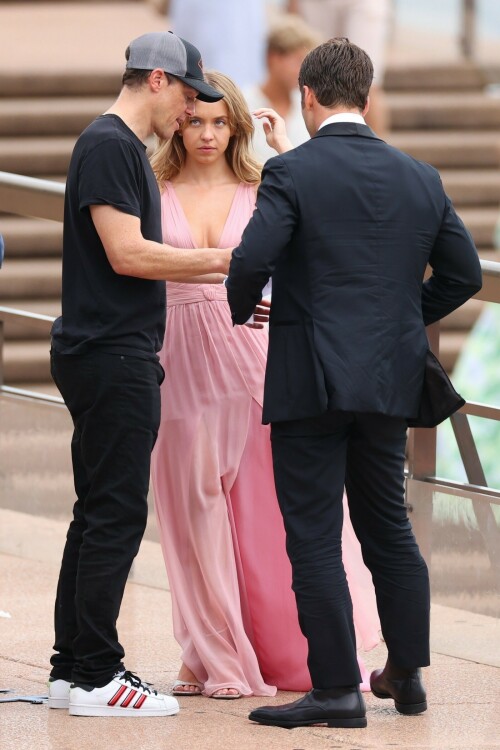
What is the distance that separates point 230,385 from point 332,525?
2.30 ft

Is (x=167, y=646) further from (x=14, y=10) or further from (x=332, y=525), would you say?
(x=14, y=10)

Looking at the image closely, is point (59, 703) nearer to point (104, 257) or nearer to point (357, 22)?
point (104, 257)

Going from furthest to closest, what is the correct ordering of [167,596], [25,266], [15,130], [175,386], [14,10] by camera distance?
1. [14,10]
2. [15,130]
3. [25,266]
4. [167,596]
5. [175,386]

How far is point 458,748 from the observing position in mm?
4137

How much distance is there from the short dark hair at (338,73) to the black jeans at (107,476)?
2.73 feet

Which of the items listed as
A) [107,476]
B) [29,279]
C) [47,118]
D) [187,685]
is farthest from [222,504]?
[47,118]

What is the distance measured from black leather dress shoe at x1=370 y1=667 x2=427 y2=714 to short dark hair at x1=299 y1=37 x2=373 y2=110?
1525mm

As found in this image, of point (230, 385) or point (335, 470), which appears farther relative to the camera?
point (230, 385)

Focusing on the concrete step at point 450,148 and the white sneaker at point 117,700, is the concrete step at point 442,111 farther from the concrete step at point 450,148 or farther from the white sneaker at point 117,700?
the white sneaker at point 117,700

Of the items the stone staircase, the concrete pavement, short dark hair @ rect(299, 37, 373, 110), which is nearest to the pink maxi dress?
the concrete pavement

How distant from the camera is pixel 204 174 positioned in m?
4.93

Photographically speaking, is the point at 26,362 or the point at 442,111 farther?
the point at 442,111

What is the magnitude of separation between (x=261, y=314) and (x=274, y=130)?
1.88 feet

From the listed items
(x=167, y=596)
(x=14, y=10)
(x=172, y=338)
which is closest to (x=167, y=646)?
(x=167, y=596)
